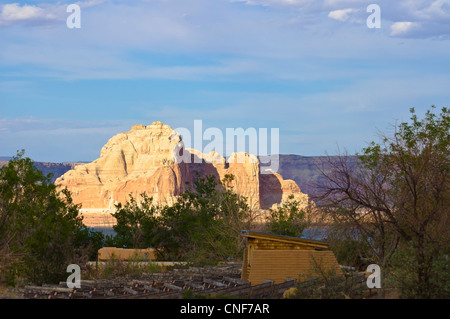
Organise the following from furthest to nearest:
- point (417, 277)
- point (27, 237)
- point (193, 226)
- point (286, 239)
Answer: point (193, 226) → point (27, 237) → point (286, 239) → point (417, 277)

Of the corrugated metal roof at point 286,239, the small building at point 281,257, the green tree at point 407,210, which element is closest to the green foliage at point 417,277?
the green tree at point 407,210

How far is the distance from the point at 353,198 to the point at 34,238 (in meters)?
15.4

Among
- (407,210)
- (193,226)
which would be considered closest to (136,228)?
(193,226)

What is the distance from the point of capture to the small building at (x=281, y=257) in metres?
21.3

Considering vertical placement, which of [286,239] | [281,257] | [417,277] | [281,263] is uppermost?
[286,239]

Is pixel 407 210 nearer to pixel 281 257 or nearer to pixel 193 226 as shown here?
pixel 281 257

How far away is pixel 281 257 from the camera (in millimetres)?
21641

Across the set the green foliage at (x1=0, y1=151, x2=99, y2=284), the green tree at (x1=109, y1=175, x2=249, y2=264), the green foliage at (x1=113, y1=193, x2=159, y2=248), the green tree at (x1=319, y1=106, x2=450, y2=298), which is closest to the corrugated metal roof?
the green tree at (x1=319, y1=106, x2=450, y2=298)

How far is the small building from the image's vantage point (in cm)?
2127

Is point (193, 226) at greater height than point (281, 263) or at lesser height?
lesser

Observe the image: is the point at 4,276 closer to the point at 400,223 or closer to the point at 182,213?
the point at 400,223

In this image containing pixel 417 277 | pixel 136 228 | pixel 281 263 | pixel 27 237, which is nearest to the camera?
pixel 417 277

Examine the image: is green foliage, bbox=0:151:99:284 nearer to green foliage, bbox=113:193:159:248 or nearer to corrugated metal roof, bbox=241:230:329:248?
corrugated metal roof, bbox=241:230:329:248
